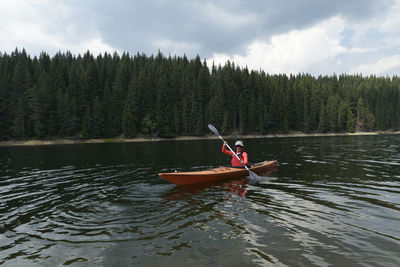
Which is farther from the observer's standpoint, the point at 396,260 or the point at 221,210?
the point at 221,210

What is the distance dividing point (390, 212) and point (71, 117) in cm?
8310

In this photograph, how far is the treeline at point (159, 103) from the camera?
75.7m

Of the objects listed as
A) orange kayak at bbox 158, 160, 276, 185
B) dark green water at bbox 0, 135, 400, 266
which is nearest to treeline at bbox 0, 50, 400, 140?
orange kayak at bbox 158, 160, 276, 185

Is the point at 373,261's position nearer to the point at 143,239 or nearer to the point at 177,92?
the point at 143,239

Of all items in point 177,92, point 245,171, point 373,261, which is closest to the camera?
point 373,261

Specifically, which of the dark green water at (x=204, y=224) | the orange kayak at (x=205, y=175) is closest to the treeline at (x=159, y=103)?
the orange kayak at (x=205, y=175)

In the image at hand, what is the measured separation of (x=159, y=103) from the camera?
87.7 metres

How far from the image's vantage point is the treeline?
75688 mm

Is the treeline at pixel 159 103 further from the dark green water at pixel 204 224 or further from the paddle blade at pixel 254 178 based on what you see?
the dark green water at pixel 204 224

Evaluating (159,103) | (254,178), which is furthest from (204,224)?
(159,103)

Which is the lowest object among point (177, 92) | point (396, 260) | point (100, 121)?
point (396, 260)

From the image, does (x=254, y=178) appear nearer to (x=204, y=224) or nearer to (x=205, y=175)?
(x=205, y=175)

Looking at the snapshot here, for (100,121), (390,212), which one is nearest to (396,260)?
(390,212)

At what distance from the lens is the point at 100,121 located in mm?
77250
